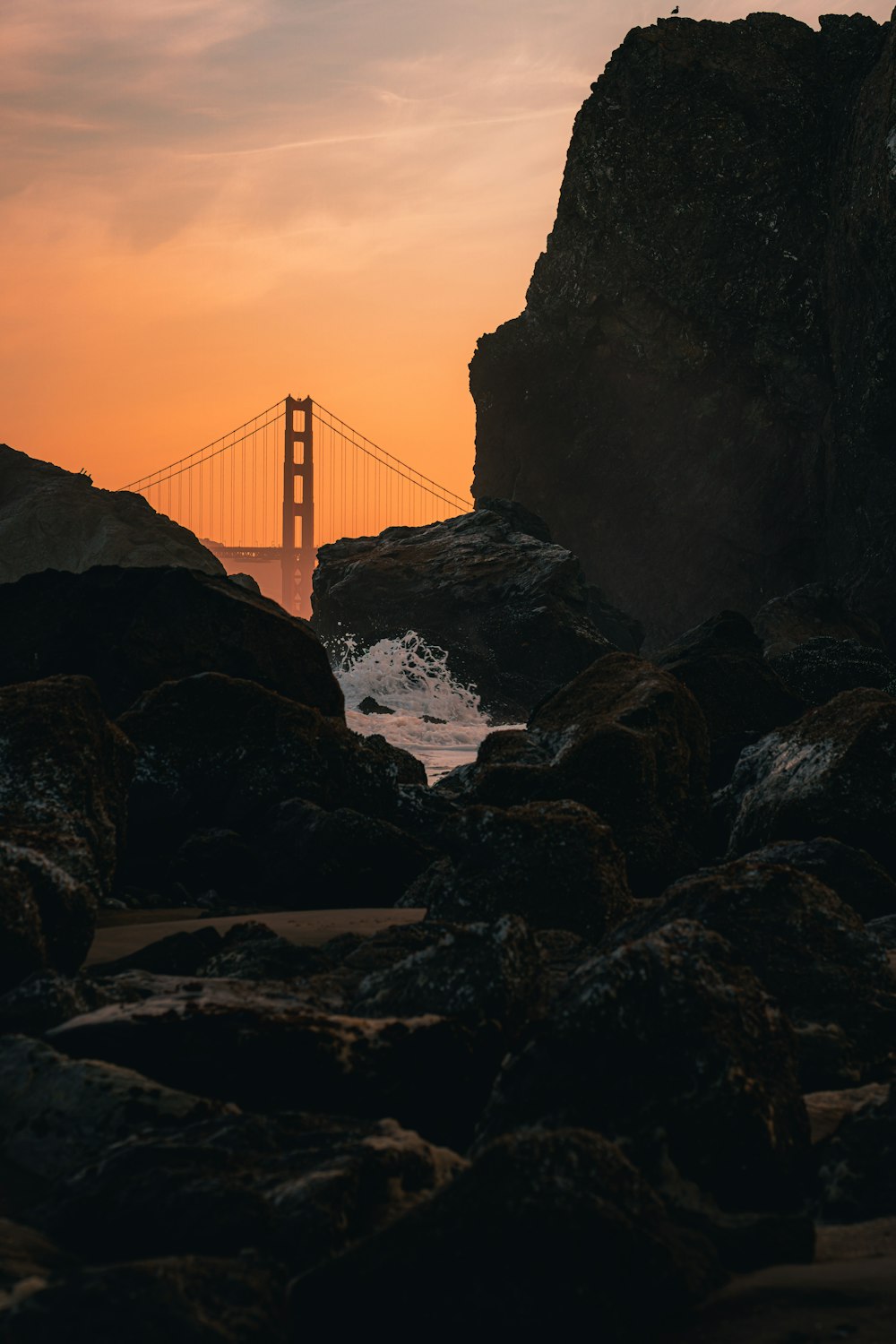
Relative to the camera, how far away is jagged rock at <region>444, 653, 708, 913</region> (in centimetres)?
923

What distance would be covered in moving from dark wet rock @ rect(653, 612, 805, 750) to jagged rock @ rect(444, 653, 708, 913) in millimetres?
2495

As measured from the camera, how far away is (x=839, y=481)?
135 feet

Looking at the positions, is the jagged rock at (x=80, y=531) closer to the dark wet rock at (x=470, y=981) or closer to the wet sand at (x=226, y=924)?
the wet sand at (x=226, y=924)

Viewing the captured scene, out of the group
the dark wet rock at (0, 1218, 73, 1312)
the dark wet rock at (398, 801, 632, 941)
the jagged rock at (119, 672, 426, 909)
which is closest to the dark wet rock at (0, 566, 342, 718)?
the jagged rock at (119, 672, 426, 909)

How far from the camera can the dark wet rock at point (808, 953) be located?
481 centimetres

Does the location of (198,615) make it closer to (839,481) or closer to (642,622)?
(839,481)

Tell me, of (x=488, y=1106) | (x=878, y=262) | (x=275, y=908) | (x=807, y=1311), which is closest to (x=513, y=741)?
(x=275, y=908)

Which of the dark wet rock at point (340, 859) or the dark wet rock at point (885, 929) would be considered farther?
the dark wet rock at point (340, 859)

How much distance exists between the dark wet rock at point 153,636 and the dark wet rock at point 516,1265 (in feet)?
32.5

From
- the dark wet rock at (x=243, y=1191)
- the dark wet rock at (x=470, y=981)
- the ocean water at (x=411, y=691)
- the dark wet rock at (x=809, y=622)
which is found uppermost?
the dark wet rock at (x=809, y=622)

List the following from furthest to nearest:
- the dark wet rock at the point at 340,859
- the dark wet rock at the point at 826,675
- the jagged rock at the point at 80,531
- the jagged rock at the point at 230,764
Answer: the jagged rock at the point at 80,531 < the dark wet rock at the point at 826,675 < the jagged rock at the point at 230,764 < the dark wet rock at the point at 340,859

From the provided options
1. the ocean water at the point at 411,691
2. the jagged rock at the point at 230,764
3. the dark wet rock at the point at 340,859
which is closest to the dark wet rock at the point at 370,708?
the ocean water at the point at 411,691

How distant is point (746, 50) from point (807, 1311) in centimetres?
4484

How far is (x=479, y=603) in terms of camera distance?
3300 centimetres
